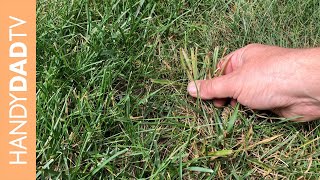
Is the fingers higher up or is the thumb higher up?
the thumb

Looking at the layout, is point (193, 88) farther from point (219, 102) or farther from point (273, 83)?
point (273, 83)

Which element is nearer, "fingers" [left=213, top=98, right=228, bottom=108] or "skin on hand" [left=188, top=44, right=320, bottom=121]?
"skin on hand" [left=188, top=44, right=320, bottom=121]

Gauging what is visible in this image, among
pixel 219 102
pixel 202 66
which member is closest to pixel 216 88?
pixel 219 102

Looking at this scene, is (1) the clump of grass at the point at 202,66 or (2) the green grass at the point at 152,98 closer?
(2) the green grass at the point at 152,98

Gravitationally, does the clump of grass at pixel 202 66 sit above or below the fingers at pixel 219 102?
above

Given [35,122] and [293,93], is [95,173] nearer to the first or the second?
[35,122]

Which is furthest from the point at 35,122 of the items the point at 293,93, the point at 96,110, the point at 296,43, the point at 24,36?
the point at 296,43

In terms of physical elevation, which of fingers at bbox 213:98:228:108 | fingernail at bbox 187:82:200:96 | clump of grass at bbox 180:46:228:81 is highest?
clump of grass at bbox 180:46:228:81

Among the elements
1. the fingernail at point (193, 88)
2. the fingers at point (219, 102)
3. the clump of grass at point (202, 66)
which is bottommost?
the fingers at point (219, 102)
